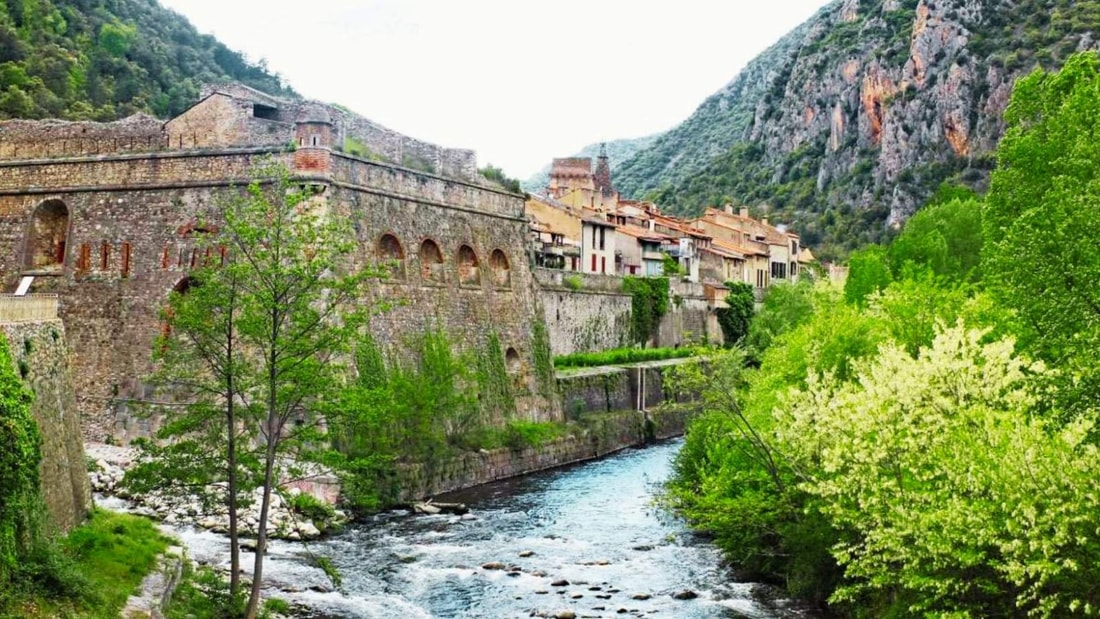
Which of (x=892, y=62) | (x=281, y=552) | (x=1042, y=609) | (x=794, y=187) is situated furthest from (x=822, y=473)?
(x=794, y=187)

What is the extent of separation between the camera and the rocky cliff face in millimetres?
98438

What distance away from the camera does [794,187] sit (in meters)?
127

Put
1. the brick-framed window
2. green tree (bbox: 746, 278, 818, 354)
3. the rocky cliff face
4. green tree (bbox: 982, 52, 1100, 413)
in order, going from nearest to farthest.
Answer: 1. green tree (bbox: 982, 52, 1100, 413)
2. the brick-framed window
3. green tree (bbox: 746, 278, 818, 354)
4. the rocky cliff face

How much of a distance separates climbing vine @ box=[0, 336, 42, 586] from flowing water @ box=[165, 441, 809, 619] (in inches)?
254

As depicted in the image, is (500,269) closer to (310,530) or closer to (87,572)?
(310,530)

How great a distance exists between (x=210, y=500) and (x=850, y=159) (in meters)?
108

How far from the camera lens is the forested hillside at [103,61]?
62.2 m

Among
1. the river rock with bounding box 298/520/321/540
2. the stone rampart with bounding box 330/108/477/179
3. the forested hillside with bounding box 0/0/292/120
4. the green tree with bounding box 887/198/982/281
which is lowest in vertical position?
the river rock with bounding box 298/520/321/540

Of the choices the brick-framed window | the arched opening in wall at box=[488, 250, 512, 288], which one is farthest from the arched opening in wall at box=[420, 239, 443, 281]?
the brick-framed window

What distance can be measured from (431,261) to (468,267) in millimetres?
2198

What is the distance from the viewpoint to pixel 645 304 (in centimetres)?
5584

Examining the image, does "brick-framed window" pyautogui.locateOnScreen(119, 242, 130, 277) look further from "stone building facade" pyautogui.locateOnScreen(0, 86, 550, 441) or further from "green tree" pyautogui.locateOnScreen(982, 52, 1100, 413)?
"green tree" pyautogui.locateOnScreen(982, 52, 1100, 413)

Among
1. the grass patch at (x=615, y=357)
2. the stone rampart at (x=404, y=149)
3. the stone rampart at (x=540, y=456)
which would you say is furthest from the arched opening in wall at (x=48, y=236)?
the grass patch at (x=615, y=357)

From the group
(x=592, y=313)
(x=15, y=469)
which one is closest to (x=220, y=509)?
(x=15, y=469)
